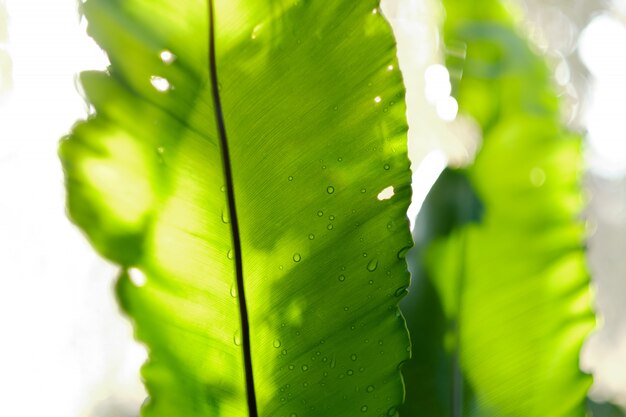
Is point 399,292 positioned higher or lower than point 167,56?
lower

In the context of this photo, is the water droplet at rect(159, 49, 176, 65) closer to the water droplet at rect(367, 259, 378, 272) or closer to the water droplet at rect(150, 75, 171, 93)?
the water droplet at rect(150, 75, 171, 93)

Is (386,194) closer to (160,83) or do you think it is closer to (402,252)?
(402,252)

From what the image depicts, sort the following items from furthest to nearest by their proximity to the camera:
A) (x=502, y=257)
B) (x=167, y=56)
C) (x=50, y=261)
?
(x=50, y=261), (x=502, y=257), (x=167, y=56)

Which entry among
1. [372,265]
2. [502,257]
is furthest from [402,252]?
[502,257]

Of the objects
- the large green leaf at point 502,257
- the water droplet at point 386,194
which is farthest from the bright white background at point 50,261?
the water droplet at point 386,194

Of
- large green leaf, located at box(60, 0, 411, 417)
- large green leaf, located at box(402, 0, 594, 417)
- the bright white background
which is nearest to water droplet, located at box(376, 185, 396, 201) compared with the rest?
large green leaf, located at box(60, 0, 411, 417)

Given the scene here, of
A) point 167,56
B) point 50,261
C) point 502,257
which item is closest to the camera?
point 167,56

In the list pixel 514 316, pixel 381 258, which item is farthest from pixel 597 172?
pixel 381 258
